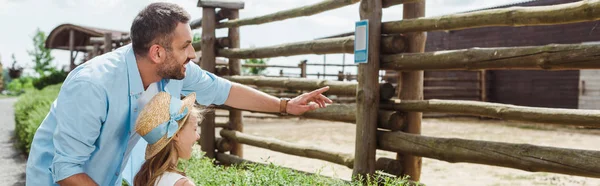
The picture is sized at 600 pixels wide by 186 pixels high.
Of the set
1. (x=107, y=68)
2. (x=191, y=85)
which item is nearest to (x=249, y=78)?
(x=191, y=85)

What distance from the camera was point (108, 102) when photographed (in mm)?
2533

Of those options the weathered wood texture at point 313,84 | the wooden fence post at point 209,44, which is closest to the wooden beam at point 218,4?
the wooden fence post at point 209,44

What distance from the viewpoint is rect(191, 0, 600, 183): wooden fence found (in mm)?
3979

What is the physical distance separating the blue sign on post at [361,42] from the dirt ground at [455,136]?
928mm

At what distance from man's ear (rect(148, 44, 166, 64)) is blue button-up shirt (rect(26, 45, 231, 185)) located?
10 centimetres

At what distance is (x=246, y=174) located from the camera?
352cm

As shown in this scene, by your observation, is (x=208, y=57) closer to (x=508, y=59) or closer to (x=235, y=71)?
(x=235, y=71)

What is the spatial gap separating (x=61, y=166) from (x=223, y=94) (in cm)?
112

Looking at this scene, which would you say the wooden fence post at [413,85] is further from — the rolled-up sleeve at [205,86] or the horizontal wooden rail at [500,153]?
the rolled-up sleeve at [205,86]

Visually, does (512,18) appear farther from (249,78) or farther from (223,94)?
(249,78)

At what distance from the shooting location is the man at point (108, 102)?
2.41 m

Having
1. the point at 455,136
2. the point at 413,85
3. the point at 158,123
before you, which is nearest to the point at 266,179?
the point at 158,123

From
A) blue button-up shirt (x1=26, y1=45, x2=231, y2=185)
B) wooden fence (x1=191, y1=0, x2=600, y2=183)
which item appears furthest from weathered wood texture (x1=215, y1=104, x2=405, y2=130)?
blue button-up shirt (x1=26, y1=45, x2=231, y2=185)

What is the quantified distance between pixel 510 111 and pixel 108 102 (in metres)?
2.88
